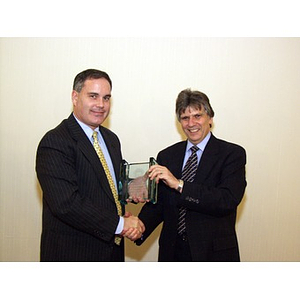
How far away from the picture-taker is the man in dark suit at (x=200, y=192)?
1.97m

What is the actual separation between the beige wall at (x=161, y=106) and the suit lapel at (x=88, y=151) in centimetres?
76

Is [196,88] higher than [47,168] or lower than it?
higher

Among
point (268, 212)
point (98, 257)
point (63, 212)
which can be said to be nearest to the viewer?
point (63, 212)

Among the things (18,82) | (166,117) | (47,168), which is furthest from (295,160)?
(18,82)

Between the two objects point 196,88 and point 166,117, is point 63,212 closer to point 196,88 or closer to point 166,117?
point 166,117

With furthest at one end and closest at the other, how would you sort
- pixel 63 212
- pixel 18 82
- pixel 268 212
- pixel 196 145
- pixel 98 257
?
pixel 268 212 → pixel 18 82 → pixel 196 145 → pixel 98 257 → pixel 63 212

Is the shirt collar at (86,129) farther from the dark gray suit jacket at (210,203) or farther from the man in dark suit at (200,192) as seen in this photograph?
the dark gray suit jacket at (210,203)

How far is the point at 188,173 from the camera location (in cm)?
210

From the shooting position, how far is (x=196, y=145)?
2158mm

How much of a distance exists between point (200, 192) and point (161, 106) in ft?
3.28

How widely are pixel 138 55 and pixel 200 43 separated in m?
0.52

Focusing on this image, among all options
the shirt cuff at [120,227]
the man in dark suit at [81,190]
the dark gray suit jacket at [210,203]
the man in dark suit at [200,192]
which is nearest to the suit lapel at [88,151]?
the man in dark suit at [81,190]

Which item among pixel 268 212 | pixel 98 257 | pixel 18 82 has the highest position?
pixel 18 82

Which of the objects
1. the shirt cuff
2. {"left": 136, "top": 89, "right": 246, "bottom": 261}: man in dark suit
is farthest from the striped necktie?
the shirt cuff
